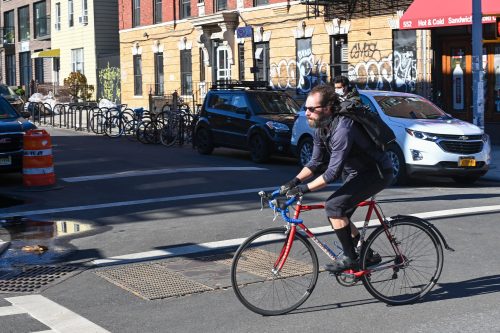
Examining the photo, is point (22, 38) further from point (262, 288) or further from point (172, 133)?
point (262, 288)

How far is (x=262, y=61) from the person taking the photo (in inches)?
1203

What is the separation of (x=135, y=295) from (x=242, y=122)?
12.4 m

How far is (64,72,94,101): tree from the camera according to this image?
43.0 metres

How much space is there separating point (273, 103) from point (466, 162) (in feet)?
21.6

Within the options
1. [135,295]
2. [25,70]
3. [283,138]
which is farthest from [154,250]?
[25,70]

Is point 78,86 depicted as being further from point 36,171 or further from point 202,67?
point 36,171

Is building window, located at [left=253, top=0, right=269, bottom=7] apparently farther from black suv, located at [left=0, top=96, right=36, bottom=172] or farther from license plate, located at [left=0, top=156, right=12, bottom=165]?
license plate, located at [left=0, top=156, right=12, bottom=165]

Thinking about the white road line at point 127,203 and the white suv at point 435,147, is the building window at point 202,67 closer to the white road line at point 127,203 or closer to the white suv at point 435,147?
the white suv at point 435,147

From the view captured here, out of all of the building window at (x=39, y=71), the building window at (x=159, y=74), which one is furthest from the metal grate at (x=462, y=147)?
the building window at (x=39, y=71)

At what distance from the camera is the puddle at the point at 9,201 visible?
42.5 ft

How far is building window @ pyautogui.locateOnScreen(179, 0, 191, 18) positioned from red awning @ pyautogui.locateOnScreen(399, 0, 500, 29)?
1435cm

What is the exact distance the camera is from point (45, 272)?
824cm

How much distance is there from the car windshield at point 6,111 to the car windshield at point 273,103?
18.3 feet

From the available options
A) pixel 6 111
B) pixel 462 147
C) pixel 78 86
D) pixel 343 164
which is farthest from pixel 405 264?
pixel 78 86
